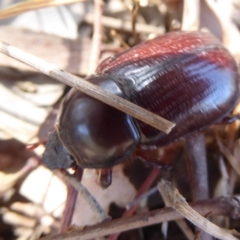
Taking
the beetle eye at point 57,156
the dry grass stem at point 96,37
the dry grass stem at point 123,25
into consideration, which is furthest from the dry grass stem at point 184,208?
the dry grass stem at point 123,25

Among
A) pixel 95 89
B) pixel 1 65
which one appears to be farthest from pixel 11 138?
pixel 95 89

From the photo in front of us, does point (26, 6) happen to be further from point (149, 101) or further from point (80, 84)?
point (149, 101)

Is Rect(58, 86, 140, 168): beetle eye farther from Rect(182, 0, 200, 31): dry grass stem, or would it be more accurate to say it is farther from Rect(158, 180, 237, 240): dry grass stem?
Rect(182, 0, 200, 31): dry grass stem

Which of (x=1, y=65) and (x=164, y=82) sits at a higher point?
(x=164, y=82)

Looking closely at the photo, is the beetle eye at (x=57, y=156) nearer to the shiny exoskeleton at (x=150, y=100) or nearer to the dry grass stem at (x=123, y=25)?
the shiny exoskeleton at (x=150, y=100)

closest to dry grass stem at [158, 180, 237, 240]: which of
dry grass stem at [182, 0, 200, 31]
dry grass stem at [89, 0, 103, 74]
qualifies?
dry grass stem at [89, 0, 103, 74]

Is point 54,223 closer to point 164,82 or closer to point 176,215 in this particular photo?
point 176,215
